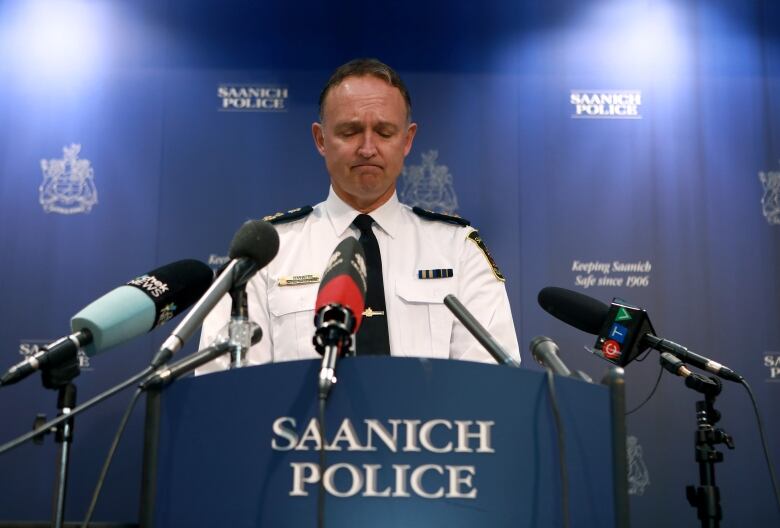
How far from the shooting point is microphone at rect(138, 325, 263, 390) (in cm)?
102

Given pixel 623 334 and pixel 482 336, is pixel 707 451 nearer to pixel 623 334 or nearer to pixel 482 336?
pixel 623 334

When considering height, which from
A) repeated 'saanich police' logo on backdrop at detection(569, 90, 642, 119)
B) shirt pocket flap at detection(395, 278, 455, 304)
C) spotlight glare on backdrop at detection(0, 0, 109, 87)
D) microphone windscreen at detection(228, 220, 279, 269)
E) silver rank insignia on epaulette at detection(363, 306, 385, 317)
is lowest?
silver rank insignia on epaulette at detection(363, 306, 385, 317)

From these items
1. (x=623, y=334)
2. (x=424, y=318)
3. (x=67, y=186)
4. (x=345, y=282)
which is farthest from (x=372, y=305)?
(x=67, y=186)

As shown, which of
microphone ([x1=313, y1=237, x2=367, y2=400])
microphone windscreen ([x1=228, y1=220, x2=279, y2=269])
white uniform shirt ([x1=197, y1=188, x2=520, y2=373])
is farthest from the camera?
white uniform shirt ([x1=197, y1=188, x2=520, y2=373])

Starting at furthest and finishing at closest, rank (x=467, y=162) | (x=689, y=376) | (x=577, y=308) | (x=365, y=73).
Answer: (x=467, y=162) < (x=365, y=73) < (x=577, y=308) < (x=689, y=376)

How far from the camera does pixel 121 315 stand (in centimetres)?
121

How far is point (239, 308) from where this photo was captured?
1205mm

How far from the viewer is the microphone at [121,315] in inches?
46.4

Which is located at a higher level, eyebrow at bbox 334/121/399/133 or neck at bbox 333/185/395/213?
eyebrow at bbox 334/121/399/133

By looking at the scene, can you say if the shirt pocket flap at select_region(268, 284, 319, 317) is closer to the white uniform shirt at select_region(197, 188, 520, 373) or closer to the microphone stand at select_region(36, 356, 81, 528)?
the white uniform shirt at select_region(197, 188, 520, 373)

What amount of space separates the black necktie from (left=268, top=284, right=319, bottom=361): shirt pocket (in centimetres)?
14

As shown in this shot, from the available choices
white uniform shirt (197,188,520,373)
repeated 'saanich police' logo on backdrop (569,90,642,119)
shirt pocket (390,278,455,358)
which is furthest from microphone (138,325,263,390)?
repeated 'saanich police' logo on backdrop (569,90,642,119)

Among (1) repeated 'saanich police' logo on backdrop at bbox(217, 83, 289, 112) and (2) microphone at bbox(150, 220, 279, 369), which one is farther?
(1) repeated 'saanich police' logo on backdrop at bbox(217, 83, 289, 112)

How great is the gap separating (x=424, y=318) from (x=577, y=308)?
413 millimetres
